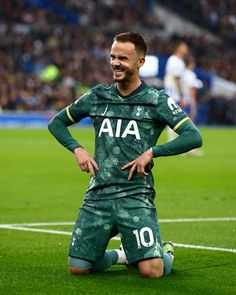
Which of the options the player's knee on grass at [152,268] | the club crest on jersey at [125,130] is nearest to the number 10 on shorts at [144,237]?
the player's knee on grass at [152,268]

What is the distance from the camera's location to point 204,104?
42.9 metres

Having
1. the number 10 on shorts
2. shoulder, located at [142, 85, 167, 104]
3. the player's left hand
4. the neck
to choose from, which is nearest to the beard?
the neck

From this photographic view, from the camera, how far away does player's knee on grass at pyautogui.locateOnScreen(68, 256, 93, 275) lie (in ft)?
24.5

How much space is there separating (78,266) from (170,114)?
1362 millimetres

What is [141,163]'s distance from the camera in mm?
7359

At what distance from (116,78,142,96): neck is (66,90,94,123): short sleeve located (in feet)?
0.86

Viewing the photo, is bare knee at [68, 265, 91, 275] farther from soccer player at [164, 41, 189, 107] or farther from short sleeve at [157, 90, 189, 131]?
soccer player at [164, 41, 189, 107]

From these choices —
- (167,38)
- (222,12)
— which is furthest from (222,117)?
(222,12)

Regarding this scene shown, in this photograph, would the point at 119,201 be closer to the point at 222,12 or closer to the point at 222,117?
the point at 222,117

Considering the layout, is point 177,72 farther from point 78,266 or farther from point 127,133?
point 78,266

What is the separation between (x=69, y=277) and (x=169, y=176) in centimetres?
967

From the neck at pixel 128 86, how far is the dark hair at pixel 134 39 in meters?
0.25

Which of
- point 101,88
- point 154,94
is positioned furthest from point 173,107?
point 101,88

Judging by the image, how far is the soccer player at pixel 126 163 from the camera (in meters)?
7.48
